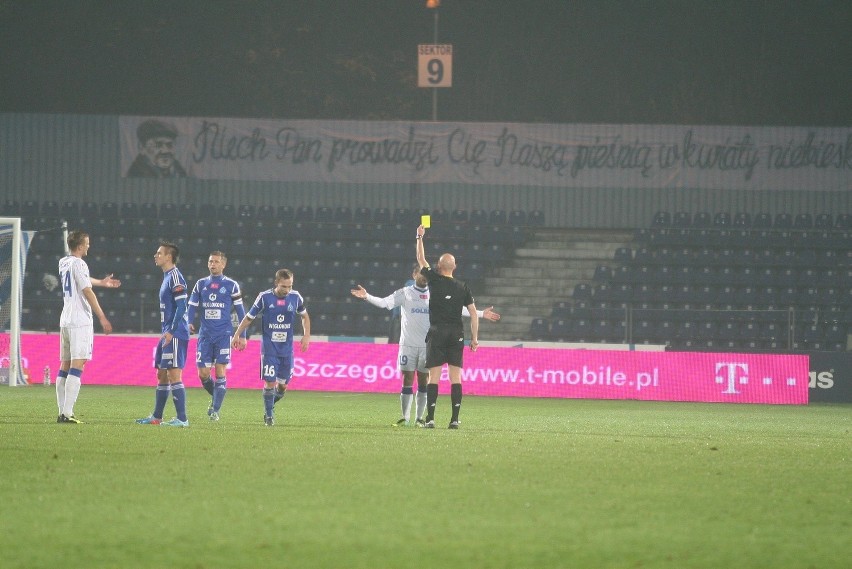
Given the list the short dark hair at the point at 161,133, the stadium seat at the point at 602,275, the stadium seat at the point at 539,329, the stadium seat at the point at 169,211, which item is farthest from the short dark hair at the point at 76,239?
the short dark hair at the point at 161,133

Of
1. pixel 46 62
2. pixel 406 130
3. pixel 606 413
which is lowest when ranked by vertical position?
pixel 606 413

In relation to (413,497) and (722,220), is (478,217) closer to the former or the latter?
(722,220)

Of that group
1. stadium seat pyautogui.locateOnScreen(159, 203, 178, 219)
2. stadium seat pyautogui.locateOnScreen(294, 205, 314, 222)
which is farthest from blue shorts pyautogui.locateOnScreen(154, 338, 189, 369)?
stadium seat pyautogui.locateOnScreen(159, 203, 178, 219)

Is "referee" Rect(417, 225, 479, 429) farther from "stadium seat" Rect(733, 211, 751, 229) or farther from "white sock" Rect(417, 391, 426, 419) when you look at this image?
"stadium seat" Rect(733, 211, 751, 229)

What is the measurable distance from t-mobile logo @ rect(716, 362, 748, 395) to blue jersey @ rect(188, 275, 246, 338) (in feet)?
41.8

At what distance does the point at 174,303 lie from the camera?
13.5m

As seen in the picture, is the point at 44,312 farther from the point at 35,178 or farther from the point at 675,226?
the point at 675,226

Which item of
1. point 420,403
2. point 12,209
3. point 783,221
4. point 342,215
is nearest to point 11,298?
point 420,403

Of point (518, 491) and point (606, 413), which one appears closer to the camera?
point (518, 491)

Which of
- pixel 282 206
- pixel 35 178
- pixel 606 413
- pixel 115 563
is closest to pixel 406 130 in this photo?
pixel 282 206

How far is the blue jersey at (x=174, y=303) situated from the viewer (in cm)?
1343

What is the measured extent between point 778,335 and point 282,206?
14673mm

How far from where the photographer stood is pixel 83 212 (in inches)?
1281

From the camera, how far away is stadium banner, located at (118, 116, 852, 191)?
3334 cm
